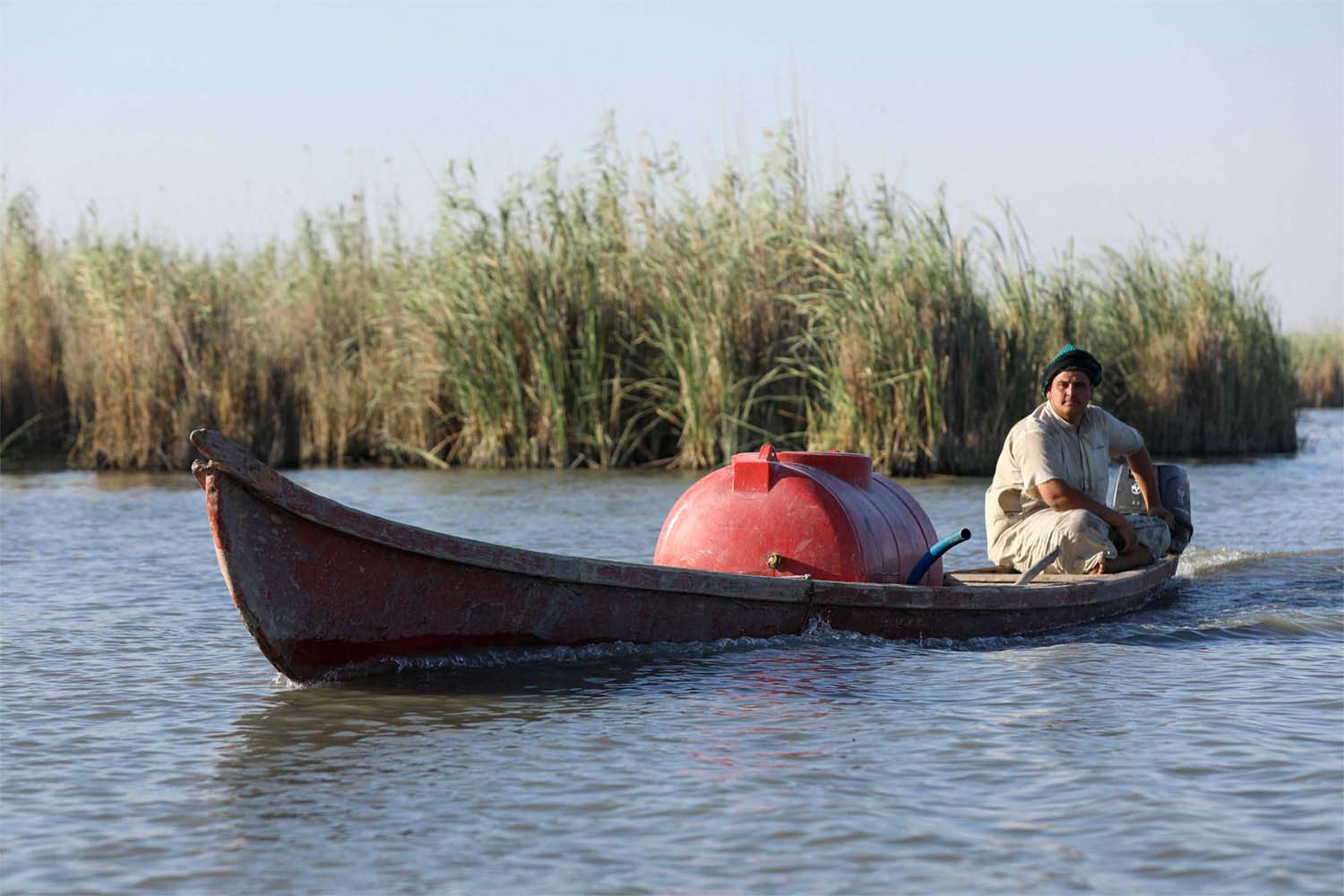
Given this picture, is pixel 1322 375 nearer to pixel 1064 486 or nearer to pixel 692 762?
pixel 1064 486

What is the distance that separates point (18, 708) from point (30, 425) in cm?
1359

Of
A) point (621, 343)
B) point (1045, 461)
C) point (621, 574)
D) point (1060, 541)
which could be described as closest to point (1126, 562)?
point (1060, 541)

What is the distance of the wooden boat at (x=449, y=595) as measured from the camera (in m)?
6.12

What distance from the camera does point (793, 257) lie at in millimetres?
16453

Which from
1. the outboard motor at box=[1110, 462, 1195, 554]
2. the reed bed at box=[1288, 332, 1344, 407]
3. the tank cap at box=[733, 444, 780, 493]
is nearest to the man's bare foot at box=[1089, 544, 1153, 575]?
the outboard motor at box=[1110, 462, 1195, 554]

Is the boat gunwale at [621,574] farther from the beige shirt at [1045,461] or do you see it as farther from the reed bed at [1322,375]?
the reed bed at [1322,375]

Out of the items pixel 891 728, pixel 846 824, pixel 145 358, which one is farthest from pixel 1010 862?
pixel 145 358

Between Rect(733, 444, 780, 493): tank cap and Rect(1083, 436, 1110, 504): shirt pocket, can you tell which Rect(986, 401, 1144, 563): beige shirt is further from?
Rect(733, 444, 780, 493): tank cap

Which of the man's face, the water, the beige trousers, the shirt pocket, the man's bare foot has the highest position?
the man's face

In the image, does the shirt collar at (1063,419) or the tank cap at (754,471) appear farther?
the shirt collar at (1063,419)

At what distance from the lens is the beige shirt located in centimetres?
824

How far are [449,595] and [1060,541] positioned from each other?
340 cm

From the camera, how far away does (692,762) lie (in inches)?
209

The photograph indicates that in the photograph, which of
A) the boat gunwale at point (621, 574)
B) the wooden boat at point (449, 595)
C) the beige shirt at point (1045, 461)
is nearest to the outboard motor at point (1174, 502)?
the beige shirt at point (1045, 461)
